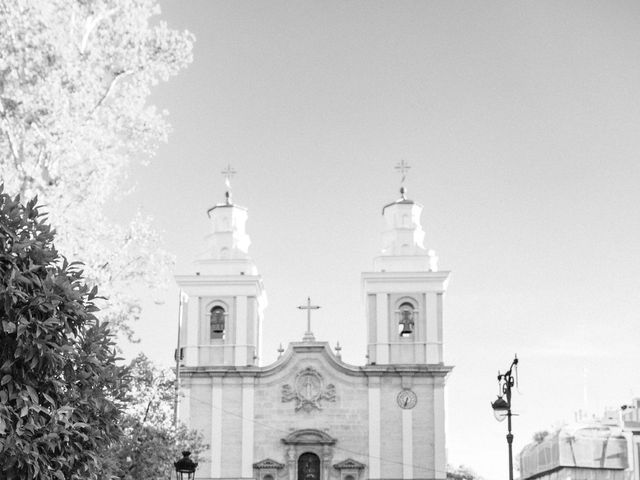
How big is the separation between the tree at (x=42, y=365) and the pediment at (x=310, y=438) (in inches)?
1394

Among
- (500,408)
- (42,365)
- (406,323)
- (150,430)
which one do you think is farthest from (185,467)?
(406,323)

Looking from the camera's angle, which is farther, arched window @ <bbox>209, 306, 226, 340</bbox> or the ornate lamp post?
arched window @ <bbox>209, 306, 226, 340</bbox>

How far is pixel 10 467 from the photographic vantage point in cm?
808

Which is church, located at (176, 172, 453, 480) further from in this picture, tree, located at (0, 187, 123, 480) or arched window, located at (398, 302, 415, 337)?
tree, located at (0, 187, 123, 480)

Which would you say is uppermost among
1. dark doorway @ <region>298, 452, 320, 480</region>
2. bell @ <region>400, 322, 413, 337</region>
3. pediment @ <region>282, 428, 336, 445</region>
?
bell @ <region>400, 322, 413, 337</region>

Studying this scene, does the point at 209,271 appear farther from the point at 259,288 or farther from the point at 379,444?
the point at 379,444

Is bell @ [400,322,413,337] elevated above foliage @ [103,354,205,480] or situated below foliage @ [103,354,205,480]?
above

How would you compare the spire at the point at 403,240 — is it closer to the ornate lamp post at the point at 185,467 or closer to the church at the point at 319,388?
the church at the point at 319,388

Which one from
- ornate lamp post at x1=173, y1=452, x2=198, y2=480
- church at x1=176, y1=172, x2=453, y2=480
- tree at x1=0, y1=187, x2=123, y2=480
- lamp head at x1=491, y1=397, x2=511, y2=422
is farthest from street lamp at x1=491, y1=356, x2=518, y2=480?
church at x1=176, y1=172, x2=453, y2=480

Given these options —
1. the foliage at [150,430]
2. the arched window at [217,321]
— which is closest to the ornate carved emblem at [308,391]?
the arched window at [217,321]

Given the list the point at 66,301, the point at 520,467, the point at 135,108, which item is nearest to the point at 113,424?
the point at 66,301

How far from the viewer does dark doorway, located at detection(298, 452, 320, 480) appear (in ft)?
145

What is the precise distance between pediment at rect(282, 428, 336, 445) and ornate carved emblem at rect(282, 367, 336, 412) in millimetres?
1043

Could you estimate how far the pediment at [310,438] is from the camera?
44062 mm
